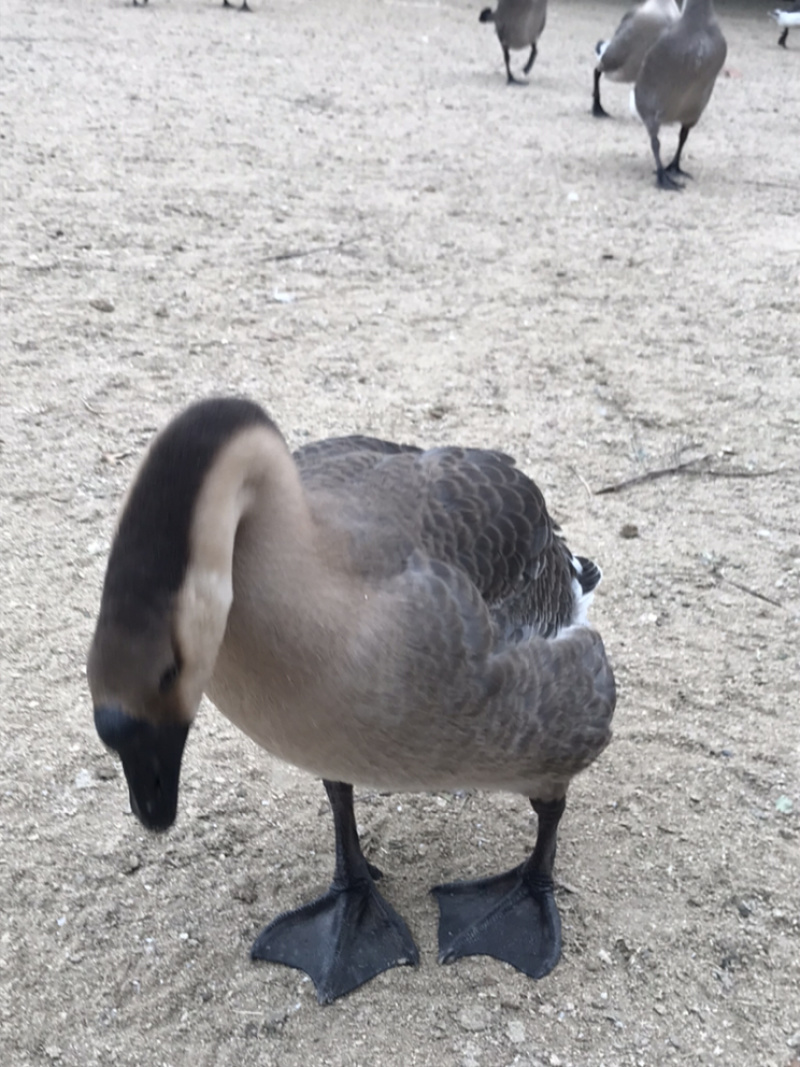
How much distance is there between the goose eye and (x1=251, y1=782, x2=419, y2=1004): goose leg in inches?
45.2

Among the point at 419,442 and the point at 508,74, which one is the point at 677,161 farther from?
the point at 419,442

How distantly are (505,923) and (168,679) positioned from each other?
158cm

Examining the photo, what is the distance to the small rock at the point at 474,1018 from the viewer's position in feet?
8.63

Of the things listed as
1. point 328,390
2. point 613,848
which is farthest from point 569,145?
point 613,848

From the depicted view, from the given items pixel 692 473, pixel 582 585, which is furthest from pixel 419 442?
pixel 582 585

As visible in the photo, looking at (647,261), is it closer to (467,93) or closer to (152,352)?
(152,352)

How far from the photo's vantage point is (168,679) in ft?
5.62

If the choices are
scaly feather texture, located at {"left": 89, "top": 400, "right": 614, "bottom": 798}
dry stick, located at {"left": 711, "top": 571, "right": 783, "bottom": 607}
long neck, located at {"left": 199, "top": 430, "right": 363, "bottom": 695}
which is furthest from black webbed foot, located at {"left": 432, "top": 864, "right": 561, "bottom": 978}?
dry stick, located at {"left": 711, "top": 571, "right": 783, "bottom": 607}

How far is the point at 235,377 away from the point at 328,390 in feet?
1.70

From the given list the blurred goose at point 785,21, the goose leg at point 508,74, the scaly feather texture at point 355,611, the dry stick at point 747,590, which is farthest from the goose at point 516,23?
the scaly feather texture at point 355,611

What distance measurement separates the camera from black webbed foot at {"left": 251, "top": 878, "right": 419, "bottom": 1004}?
9.04 feet

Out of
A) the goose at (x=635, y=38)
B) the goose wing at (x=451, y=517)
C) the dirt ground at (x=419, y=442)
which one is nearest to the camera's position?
the goose wing at (x=451, y=517)

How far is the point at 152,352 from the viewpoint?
18.5 feet

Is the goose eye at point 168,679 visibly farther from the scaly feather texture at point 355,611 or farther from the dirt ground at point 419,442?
the dirt ground at point 419,442
